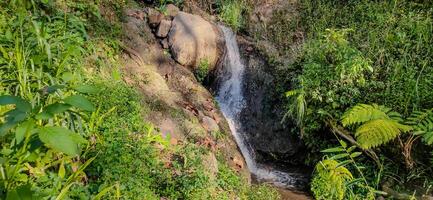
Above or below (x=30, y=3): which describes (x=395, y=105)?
below

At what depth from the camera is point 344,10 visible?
7.40 metres

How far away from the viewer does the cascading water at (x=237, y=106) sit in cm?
608

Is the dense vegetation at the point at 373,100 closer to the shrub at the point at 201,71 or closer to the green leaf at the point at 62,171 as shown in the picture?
the shrub at the point at 201,71

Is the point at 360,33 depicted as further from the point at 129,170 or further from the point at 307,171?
the point at 129,170

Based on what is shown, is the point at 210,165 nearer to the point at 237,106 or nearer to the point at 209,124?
the point at 209,124

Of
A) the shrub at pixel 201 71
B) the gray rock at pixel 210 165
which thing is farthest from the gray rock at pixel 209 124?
the shrub at pixel 201 71

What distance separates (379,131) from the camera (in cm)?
453

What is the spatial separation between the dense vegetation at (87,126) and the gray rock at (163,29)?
1.75m

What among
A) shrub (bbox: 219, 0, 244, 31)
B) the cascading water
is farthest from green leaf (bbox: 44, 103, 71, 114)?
shrub (bbox: 219, 0, 244, 31)

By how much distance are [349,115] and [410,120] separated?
0.89 metres

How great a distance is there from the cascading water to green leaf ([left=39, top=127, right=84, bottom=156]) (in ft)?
15.2

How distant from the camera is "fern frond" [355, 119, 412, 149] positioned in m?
4.48

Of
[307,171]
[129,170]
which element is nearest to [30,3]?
[129,170]

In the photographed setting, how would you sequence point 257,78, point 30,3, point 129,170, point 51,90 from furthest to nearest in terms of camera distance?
point 257,78 → point 30,3 → point 129,170 → point 51,90
